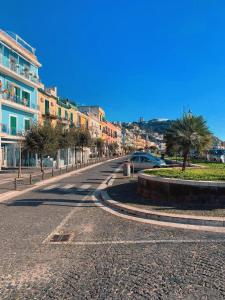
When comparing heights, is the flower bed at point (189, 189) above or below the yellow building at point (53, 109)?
below

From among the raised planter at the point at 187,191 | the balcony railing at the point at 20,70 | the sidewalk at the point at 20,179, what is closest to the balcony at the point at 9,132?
the sidewalk at the point at 20,179

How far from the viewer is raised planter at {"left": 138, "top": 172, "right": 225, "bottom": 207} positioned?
11.1 metres

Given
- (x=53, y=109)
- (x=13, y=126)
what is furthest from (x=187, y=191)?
(x=53, y=109)

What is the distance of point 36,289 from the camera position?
5129mm

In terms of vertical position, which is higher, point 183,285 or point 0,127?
point 0,127

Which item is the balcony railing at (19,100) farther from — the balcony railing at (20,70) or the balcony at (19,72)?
the balcony railing at (20,70)

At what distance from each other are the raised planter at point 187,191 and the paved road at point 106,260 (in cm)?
248

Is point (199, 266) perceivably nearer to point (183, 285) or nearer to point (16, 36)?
point (183, 285)

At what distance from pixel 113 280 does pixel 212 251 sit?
2.42 m

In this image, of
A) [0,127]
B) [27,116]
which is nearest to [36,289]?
[0,127]

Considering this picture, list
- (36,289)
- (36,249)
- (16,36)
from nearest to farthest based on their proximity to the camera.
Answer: (36,289)
(36,249)
(16,36)

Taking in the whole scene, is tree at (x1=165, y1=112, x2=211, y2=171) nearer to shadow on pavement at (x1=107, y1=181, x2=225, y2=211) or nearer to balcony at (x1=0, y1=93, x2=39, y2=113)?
shadow on pavement at (x1=107, y1=181, x2=225, y2=211)

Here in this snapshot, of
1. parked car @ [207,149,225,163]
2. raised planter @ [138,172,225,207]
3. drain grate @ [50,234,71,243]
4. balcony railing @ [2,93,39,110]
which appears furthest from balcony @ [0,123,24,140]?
drain grate @ [50,234,71,243]

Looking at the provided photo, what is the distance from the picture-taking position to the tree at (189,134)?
16.8m
